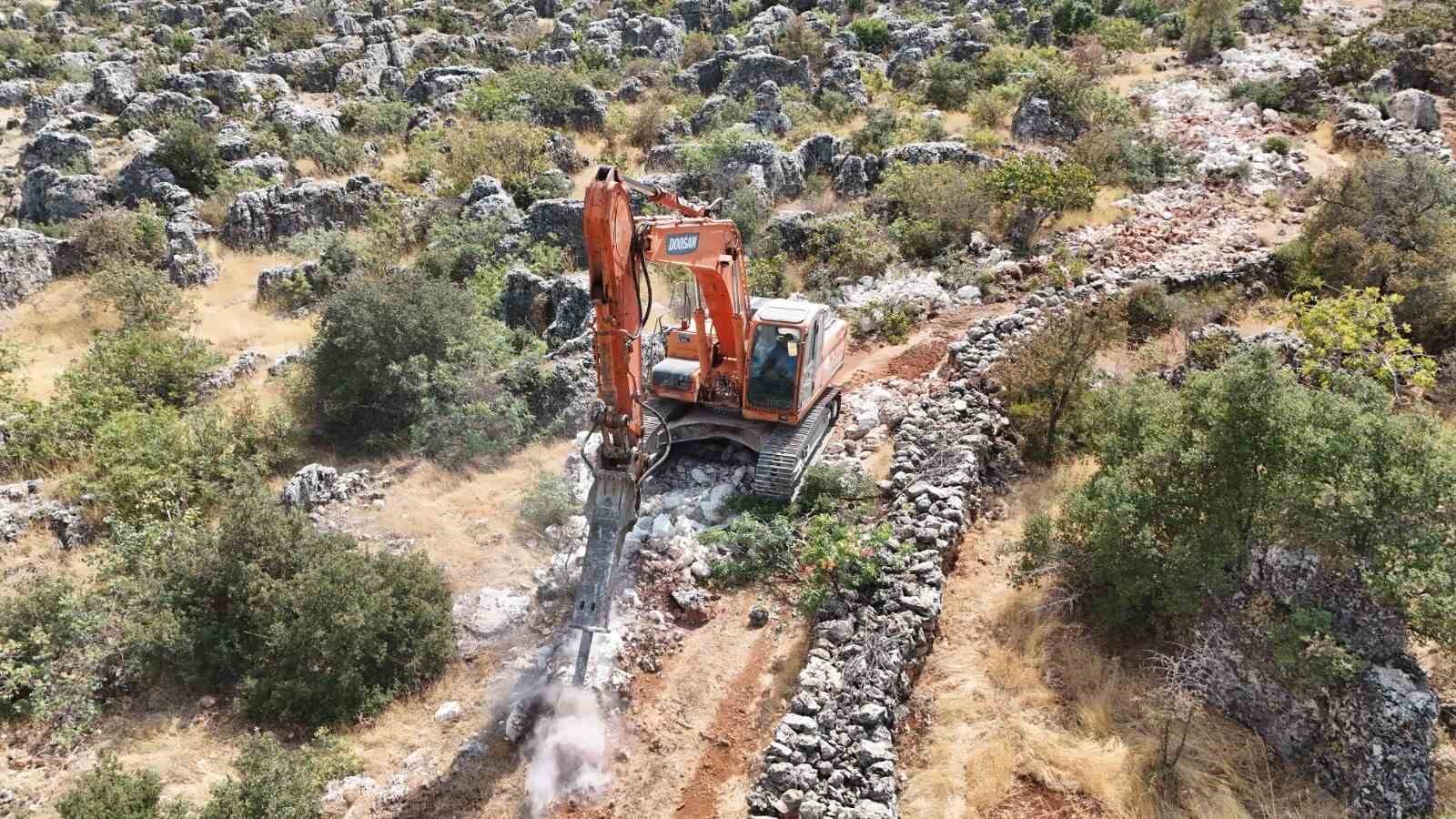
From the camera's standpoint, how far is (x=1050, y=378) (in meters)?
13.4

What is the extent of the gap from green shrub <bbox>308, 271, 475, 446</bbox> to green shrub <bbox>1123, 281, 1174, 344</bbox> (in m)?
13.3

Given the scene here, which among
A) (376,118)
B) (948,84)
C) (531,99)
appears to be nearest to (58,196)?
(376,118)

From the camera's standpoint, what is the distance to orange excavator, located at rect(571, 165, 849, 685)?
8.13m

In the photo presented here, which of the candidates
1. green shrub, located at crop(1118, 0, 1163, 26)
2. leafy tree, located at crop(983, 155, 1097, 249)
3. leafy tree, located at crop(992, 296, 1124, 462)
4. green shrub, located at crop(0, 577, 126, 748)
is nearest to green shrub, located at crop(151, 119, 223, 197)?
green shrub, located at crop(0, 577, 126, 748)

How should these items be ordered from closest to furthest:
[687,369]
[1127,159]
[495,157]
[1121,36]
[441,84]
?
1. [687,369]
2. [1127,159]
3. [495,157]
4. [441,84]
5. [1121,36]

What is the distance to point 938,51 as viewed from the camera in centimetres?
3550

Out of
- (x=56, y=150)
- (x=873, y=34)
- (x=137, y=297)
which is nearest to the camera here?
(x=137, y=297)

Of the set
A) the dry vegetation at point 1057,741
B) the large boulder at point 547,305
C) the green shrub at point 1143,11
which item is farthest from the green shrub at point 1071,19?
the dry vegetation at point 1057,741

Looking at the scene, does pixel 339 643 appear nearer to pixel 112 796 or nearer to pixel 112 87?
pixel 112 796

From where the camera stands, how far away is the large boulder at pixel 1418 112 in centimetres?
2388

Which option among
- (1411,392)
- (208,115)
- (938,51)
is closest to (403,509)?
(1411,392)

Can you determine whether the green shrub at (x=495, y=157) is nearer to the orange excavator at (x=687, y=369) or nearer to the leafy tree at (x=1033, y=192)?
Result: the leafy tree at (x=1033, y=192)

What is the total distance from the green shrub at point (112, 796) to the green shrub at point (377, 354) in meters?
7.47

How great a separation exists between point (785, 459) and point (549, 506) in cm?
349
